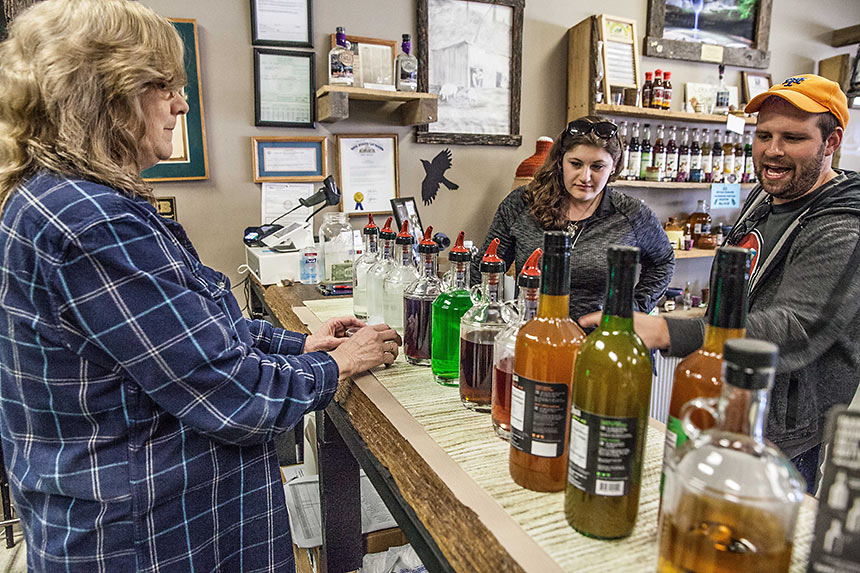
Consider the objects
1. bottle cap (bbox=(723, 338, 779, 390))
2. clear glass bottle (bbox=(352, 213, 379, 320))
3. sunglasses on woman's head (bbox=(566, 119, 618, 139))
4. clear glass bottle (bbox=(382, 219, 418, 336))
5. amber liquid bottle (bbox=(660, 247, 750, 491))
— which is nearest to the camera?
bottle cap (bbox=(723, 338, 779, 390))

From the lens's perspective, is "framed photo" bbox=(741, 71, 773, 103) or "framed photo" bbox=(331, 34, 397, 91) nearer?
"framed photo" bbox=(331, 34, 397, 91)

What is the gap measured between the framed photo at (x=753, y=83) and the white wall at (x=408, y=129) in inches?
1.9

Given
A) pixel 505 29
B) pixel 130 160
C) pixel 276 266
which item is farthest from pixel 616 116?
pixel 130 160

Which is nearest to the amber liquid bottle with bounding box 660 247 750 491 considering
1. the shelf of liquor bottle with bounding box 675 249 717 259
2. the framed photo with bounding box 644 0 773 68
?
the shelf of liquor bottle with bounding box 675 249 717 259

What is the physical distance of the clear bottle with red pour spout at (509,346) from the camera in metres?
0.91

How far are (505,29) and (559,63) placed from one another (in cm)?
38

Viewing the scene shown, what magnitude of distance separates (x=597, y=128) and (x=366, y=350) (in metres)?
1.37

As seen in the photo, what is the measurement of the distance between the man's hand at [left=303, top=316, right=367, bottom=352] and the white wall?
1.62m

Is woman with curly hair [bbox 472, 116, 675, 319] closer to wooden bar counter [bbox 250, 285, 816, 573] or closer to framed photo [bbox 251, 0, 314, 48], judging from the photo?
wooden bar counter [bbox 250, 285, 816, 573]

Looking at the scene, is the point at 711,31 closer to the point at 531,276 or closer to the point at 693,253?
the point at 693,253

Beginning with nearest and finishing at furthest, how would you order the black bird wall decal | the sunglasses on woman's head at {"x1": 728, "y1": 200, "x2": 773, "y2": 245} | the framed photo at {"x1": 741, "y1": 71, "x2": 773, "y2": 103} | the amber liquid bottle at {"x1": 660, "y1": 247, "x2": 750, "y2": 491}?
the amber liquid bottle at {"x1": 660, "y1": 247, "x2": 750, "y2": 491}, the sunglasses on woman's head at {"x1": 728, "y1": 200, "x2": 773, "y2": 245}, the black bird wall decal, the framed photo at {"x1": 741, "y1": 71, "x2": 773, "y2": 103}

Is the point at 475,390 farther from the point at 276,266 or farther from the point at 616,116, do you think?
the point at 616,116

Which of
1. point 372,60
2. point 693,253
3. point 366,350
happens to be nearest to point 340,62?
point 372,60

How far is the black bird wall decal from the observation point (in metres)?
3.12
